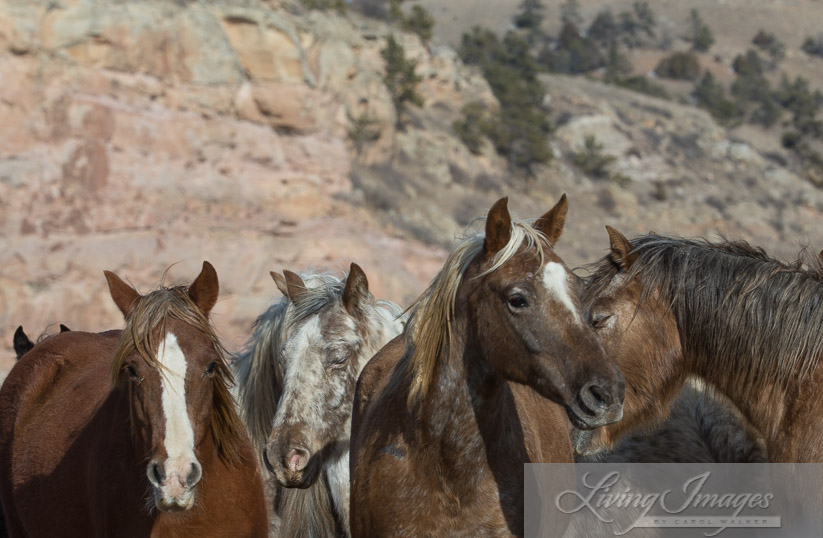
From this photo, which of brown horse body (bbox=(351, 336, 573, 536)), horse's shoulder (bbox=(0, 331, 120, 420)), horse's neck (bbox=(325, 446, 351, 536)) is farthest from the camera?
horse's shoulder (bbox=(0, 331, 120, 420))

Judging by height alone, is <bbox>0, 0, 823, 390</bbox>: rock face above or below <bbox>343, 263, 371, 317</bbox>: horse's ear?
below

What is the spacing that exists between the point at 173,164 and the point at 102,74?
2.31 metres

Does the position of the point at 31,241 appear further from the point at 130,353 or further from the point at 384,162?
the point at 130,353

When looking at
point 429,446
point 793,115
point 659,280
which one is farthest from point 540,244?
point 793,115

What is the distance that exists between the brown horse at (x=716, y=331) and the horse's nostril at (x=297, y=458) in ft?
4.92

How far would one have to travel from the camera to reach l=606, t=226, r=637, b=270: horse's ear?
4.66 m

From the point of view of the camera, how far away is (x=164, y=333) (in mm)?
3930

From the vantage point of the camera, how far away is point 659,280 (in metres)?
4.59

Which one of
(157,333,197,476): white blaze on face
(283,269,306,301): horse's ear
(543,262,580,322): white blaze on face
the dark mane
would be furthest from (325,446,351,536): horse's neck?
(543,262,580,322): white blaze on face

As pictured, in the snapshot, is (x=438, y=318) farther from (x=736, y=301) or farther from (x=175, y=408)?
(x=736, y=301)

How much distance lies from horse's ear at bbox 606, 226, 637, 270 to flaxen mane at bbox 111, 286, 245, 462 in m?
2.13

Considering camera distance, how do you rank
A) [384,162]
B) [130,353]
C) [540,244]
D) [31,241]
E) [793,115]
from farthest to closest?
[793,115]
[384,162]
[31,241]
[130,353]
[540,244]

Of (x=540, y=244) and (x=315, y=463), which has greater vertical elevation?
(x=540, y=244)

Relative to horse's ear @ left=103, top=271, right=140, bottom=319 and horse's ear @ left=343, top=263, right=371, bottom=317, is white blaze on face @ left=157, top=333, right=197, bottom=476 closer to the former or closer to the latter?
horse's ear @ left=103, top=271, right=140, bottom=319
